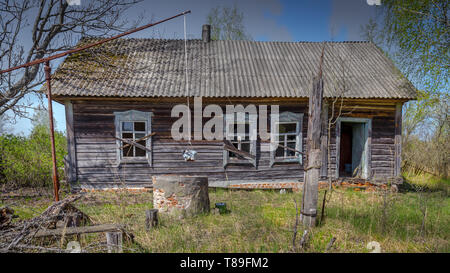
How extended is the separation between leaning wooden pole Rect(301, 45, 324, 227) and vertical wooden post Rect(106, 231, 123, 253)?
2.88 m

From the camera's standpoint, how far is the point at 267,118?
22.4ft

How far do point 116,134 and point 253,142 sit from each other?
13.7ft

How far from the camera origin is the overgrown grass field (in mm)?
3184

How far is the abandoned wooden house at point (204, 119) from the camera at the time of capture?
646 centimetres

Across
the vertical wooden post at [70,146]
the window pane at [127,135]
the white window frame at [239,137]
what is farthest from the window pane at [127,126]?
the white window frame at [239,137]

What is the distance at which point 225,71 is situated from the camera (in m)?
7.39

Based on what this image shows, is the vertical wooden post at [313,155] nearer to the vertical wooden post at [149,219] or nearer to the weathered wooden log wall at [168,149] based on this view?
the vertical wooden post at [149,219]

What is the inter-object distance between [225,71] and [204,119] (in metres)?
1.91

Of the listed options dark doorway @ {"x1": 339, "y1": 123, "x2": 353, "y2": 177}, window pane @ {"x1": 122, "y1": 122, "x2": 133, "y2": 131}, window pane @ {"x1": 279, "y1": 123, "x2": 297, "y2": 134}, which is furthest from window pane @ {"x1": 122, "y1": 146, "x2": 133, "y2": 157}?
dark doorway @ {"x1": 339, "y1": 123, "x2": 353, "y2": 177}
